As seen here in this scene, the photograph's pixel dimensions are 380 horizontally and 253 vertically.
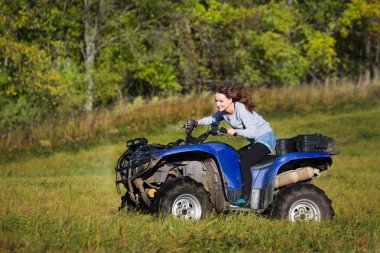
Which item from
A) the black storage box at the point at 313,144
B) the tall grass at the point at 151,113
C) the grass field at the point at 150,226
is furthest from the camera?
the tall grass at the point at 151,113

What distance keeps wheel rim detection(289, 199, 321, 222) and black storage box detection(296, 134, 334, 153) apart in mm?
703

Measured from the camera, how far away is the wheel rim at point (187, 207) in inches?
383

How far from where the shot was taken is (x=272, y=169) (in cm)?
1031

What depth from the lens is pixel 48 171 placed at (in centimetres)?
2092

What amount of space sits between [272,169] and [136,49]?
2324 cm

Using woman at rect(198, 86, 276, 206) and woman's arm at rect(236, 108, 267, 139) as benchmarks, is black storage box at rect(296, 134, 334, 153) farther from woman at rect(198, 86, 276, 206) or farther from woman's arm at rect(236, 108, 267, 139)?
woman's arm at rect(236, 108, 267, 139)

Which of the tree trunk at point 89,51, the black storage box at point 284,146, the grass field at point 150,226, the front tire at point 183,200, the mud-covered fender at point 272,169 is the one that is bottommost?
the grass field at point 150,226

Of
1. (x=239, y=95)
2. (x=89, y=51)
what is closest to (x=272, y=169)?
(x=239, y=95)

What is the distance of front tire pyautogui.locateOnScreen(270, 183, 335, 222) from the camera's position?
10250 mm

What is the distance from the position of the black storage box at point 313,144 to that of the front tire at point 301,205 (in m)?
0.52

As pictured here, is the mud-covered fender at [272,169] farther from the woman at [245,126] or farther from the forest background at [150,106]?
the forest background at [150,106]

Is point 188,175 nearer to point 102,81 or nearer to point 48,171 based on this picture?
point 48,171

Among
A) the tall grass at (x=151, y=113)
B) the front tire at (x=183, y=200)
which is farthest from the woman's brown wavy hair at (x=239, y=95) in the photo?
the tall grass at (x=151, y=113)

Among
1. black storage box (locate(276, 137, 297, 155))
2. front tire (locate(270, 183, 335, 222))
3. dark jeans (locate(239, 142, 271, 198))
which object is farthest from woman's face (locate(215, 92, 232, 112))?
front tire (locate(270, 183, 335, 222))
